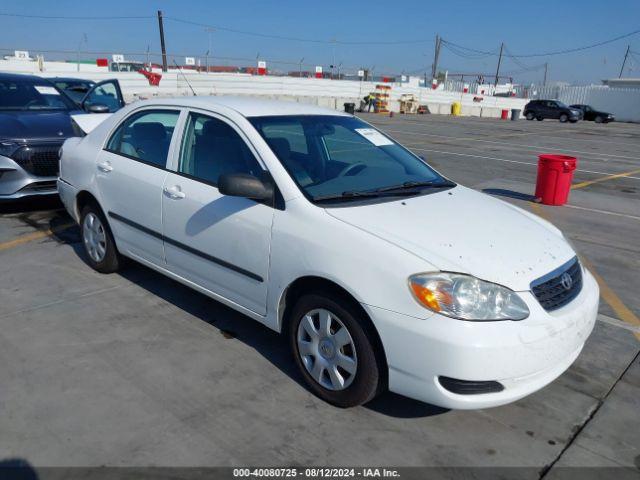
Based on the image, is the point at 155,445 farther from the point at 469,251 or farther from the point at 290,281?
the point at 469,251

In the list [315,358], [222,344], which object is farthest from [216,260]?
[315,358]

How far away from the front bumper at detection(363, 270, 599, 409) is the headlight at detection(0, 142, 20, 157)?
17.4ft

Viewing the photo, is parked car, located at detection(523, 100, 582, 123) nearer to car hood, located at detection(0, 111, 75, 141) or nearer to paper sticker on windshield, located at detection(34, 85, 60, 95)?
paper sticker on windshield, located at detection(34, 85, 60, 95)

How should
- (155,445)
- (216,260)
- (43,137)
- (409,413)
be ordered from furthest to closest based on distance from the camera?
(43,137), (216,260), (409,413), (155,445)

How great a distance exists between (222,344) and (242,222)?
93cm

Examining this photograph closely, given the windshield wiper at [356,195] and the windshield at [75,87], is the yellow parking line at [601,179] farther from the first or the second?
the windshield at [75,87]

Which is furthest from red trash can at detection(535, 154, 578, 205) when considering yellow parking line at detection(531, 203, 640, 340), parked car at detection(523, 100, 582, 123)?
parked car at detection(523, 100, 582, 123)

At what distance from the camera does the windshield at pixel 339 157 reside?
341 cm

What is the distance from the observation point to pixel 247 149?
11.6 ft

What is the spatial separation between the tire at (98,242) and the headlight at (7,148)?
1.96 meters

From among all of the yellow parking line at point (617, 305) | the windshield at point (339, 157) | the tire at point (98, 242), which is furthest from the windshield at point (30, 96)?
the yellow parking line at point (617, 305)

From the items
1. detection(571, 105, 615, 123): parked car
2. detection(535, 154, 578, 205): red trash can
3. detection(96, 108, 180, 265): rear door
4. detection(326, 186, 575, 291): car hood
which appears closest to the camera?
detection(326, 186, 575, 291): car hood

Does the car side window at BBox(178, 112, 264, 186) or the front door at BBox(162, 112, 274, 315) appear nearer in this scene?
the front door at BBox(162, 112, 274, 315)

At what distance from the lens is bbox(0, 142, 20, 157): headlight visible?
6184 millimetres
